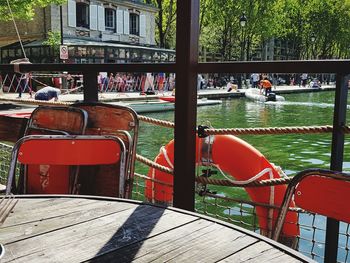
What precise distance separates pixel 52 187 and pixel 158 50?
26.6 metres

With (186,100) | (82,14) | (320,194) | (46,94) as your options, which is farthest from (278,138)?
(82,14)

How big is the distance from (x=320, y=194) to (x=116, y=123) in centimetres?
142

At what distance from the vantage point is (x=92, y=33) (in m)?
29.8

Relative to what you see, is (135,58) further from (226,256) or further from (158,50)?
(226,256)

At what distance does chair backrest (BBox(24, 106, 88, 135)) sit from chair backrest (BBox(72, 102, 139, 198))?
0.41ft

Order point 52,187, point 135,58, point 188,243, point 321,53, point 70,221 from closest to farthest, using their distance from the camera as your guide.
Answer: point 188,243 < point 70,221 < point 52,187 < point 135,58 < point 321,53

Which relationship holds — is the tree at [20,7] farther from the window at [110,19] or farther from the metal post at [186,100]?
the window at [110,19]

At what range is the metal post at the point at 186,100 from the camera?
2160mm

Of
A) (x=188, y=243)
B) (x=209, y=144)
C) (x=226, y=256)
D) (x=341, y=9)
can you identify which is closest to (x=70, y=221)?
(x=188, y=243)

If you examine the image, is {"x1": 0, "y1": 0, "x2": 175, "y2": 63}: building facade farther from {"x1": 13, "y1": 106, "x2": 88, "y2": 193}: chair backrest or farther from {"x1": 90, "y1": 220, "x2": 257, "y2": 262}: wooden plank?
{"x1": 90, "y1": 220, "x2": 257, "y2": 262}: wooden plank

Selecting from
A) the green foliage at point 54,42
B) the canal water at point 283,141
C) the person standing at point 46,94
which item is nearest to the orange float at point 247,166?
the canal water at point 283,141

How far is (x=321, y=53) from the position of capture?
52.2m

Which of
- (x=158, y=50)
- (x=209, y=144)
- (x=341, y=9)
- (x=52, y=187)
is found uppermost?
(x=341, y=9)

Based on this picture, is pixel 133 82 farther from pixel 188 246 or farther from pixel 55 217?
pixel 188 246
